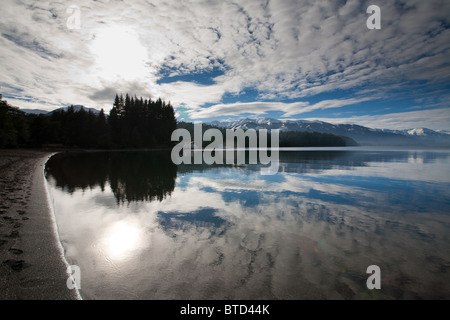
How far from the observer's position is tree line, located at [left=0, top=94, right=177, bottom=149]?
73812 millimetres

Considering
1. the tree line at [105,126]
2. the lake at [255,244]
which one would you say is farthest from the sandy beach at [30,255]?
the tree line at [105,126]

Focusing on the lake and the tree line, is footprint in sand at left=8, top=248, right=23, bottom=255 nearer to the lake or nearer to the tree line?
the lake

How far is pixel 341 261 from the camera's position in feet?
18.9

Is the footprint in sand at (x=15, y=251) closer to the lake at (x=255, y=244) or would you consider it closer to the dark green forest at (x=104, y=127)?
the lake at (x=255, y=244)

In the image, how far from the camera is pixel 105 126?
7719 cm

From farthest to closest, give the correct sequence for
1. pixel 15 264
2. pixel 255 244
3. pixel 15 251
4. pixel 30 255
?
pixel 255 244 < pixel 15 251 < pixel 30 255 < pixel 15 264

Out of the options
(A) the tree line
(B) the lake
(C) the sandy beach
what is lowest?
(B) the lake

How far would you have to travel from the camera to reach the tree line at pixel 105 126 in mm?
73812

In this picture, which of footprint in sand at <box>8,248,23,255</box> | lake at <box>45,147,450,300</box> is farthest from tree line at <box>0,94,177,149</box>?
footprint in sand at <box>8,248,23,255</box>

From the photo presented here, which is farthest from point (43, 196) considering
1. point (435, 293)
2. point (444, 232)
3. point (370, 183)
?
point (370, 183)

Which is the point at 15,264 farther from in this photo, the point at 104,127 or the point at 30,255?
the point at 104,127

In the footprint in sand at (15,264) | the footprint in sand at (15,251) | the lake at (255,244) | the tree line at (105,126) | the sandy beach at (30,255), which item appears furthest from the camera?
the tree line at (105,126)

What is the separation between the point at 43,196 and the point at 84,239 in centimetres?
673

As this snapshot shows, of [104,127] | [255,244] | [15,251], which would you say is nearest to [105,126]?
[104,127]
